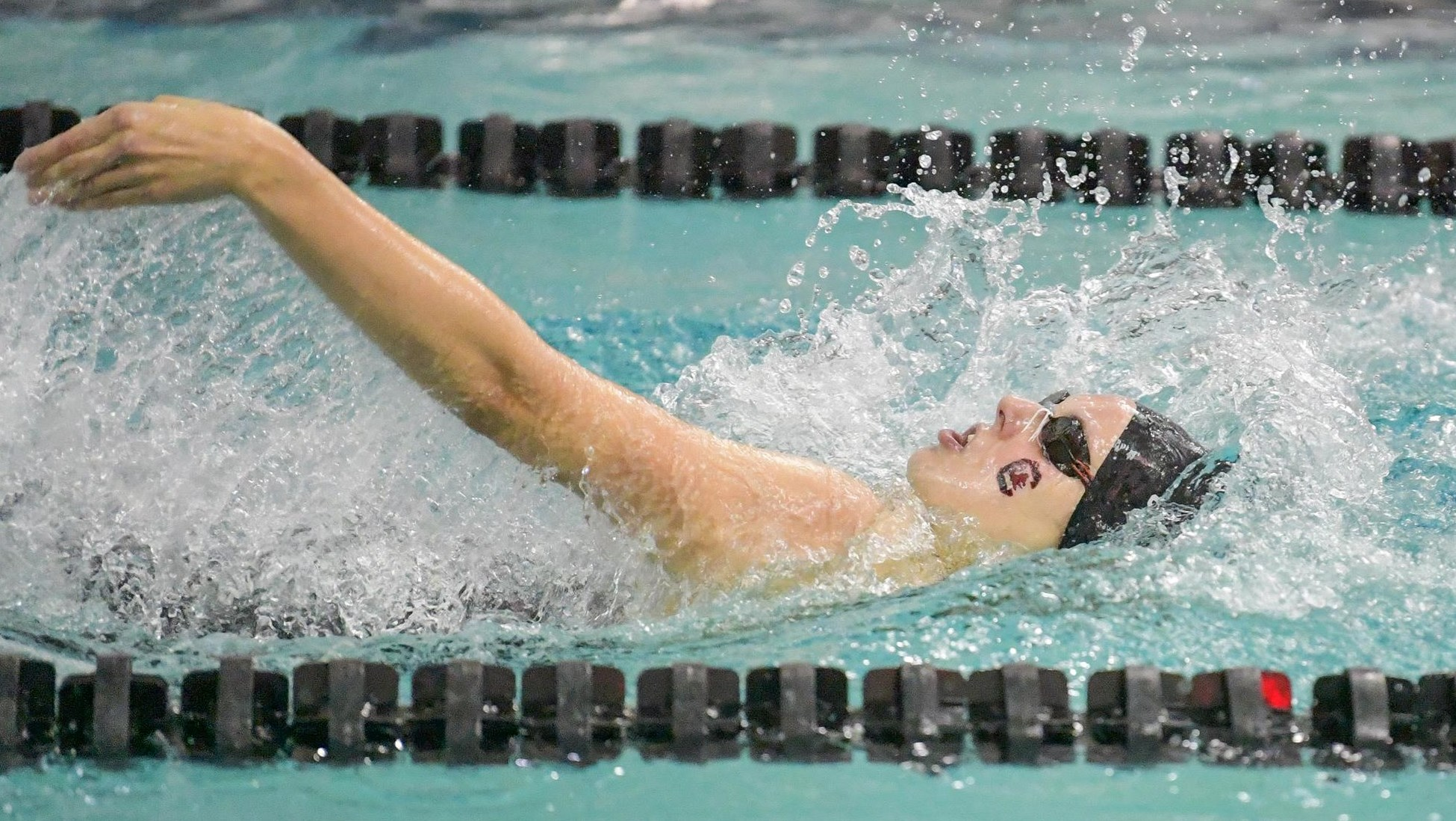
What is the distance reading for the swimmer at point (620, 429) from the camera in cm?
187

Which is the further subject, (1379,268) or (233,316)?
(1379,268)

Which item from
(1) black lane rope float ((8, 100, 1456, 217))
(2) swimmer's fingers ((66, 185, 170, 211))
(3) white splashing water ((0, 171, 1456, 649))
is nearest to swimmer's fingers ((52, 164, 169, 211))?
(2) swimmer's fingers ((66, 185, 170, 211))

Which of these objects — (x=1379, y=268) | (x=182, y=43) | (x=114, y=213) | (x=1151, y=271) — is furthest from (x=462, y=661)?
(x=182, y=43)

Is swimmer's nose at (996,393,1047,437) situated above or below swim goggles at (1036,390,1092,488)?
above

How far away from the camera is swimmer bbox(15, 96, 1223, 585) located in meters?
1.87

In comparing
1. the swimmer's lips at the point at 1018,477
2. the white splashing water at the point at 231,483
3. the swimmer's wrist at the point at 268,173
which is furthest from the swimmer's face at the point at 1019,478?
the swimmer's wrist at the point at 268,173

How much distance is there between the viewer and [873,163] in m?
4.46

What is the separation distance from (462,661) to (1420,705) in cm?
129

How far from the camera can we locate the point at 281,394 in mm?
2311

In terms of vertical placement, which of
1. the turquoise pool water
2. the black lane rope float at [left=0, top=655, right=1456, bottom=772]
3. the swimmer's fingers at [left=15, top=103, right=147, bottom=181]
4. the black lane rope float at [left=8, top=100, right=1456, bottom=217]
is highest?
the black lane rope float at [left=8, top=100, right=1456, bottom=217]

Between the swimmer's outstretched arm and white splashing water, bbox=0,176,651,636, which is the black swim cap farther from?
white splashing water, bbox=0,176,651,636

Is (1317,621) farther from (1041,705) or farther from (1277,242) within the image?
(1277,242)

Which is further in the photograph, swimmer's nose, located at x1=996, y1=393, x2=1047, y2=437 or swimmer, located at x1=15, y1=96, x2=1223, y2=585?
swimmer's nose, located at x1=996, y1=393, x2=1047, y2=437

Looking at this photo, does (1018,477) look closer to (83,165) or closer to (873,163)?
(83,165)
